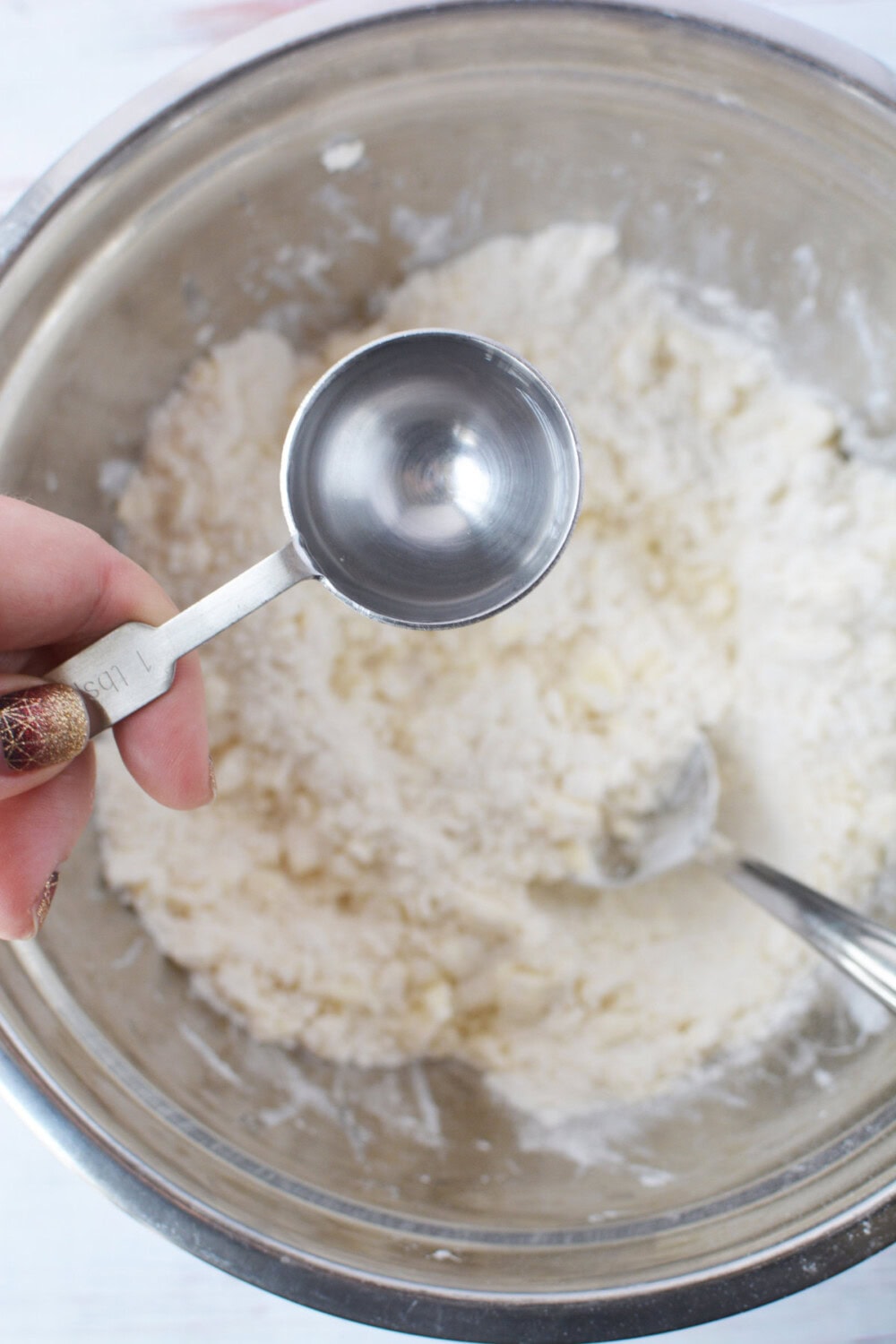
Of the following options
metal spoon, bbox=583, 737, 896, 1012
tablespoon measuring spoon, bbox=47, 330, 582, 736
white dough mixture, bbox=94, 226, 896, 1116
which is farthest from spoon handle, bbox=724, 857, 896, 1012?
tablespoon measuring spoon, bbox=47, 330, 582, 736

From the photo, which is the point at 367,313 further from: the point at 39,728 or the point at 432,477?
the point at 39,728

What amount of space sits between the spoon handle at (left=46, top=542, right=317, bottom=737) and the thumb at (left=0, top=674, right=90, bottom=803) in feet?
0.06

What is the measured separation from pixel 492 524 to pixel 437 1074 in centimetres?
67

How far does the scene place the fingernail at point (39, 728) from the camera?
2.54 ft

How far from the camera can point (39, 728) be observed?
779 millimetres

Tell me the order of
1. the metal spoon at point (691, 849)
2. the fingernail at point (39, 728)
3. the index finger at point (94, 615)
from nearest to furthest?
the fingernail at point (39, 728) → the index finger at point (94, 615) → the metal spoon at point (691, 849)

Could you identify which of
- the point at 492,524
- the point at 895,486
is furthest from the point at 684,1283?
the point at 895,486

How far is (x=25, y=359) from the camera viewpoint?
1.01 meters

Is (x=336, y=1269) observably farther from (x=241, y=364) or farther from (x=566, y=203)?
(x=566, y=203)

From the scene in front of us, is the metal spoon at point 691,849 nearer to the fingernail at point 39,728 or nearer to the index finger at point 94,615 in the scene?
the index finger at point 94,615

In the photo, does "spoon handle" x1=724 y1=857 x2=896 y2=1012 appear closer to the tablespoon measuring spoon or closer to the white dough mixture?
the white dough mixture

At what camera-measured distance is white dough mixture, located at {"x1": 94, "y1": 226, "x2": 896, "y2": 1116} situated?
118 centimetres

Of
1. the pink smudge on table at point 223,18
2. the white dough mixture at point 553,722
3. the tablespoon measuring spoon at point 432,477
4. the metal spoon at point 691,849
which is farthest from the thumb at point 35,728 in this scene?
the pink smudge on table at point 223,18

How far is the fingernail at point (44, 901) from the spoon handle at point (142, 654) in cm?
20
